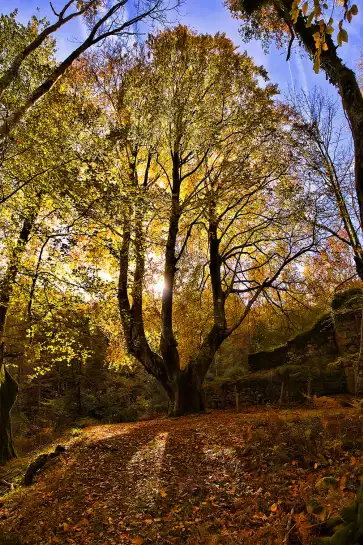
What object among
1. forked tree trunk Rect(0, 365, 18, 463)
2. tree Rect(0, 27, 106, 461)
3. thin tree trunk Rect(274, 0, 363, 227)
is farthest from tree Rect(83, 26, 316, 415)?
thin tree trunk Rect(274, 0, 363, 227)

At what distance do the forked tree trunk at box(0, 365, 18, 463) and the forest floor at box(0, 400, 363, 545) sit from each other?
4.04m

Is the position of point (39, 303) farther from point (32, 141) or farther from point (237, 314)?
point (237, 314)

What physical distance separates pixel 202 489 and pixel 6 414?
845 centimetres

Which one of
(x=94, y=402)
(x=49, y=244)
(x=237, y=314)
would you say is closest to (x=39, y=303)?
(x=49, y=244)

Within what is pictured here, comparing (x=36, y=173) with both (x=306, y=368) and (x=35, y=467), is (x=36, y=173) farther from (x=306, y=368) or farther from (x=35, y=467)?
(x=306, y=368)

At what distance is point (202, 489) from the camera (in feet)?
17.0

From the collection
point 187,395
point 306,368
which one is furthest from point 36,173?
point 306,368

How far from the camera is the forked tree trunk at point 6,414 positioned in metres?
10.5

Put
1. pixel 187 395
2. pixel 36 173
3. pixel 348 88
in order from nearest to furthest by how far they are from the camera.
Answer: pixel 348 88
pixel 36 173
pixel 187 395

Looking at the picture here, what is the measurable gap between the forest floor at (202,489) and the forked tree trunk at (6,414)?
4.04 m

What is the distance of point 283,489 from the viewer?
4527 millimetres

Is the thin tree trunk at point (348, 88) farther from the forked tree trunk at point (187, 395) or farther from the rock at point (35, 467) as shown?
the forked tree trunk at point (187, 395)

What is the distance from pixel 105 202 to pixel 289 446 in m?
5.77

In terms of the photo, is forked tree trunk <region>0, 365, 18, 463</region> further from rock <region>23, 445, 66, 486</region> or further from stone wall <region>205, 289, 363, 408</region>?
stone wall <region>205, 289, 363, 408</region>
